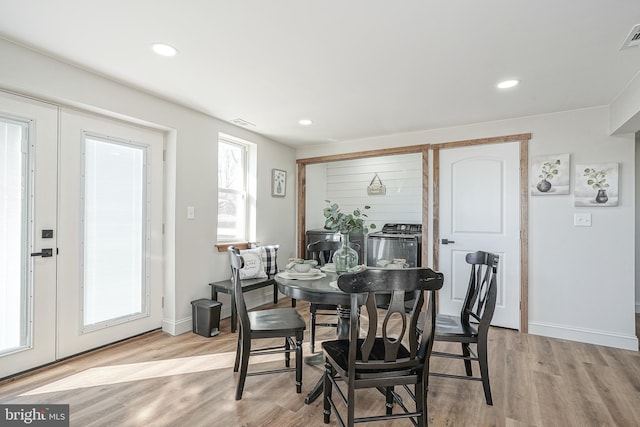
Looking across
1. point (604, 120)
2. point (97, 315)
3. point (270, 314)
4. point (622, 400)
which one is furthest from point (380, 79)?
point (97, 315)

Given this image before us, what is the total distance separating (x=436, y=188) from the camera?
3.97 m

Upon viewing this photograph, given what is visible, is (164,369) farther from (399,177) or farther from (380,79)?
(399,177)

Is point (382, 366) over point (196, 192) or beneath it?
beneath

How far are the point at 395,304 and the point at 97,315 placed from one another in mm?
2668

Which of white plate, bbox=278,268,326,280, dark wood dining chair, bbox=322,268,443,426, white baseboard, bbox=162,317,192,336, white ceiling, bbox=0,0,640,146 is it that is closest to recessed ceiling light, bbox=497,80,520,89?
white ceiling, bbox=0,0,640,146

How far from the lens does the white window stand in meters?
4.00

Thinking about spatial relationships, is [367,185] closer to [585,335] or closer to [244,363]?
[585,335]

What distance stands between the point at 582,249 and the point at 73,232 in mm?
4761

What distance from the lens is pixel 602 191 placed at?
3141mm

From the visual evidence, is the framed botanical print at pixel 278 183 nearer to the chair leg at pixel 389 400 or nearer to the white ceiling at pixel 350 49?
the white ceiling at pixel 350 49

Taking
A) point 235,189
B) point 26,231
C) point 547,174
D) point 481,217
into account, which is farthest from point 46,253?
point 547,174

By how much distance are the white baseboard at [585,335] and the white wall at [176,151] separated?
3.33 meters

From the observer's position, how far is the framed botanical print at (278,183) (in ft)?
15.3

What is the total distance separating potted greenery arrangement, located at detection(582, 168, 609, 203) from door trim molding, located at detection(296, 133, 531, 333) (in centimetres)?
53
